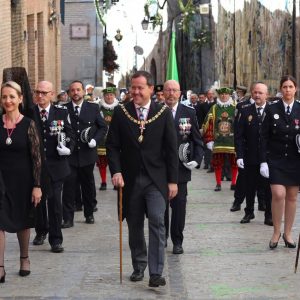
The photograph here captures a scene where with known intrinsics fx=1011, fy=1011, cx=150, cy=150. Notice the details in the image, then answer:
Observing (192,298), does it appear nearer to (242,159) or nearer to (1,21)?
(242,159)

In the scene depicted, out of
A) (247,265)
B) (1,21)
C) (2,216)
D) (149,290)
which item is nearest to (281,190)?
(247,265)

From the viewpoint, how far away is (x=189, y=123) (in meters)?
11.2

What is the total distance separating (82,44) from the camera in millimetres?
43969

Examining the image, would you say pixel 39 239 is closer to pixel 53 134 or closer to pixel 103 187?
pixel 53 134

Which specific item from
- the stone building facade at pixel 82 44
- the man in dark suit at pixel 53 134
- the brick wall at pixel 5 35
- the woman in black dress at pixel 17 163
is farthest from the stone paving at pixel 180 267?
the stone building facade at pixel 82 44

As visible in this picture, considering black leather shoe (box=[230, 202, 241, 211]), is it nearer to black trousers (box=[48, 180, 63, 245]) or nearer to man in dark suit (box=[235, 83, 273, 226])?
man in dark suit (box=[235, 83, 273, 226])

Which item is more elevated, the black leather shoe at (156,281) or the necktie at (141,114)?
the necktie at (141,114)

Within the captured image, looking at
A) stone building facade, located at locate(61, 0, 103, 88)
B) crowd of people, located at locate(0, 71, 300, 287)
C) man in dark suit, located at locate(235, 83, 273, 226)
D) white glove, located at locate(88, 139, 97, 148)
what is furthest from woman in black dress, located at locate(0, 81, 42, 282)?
stone building facade, located at locate(61, 0, 103, 88)

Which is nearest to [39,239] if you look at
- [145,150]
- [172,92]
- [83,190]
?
[83,190]

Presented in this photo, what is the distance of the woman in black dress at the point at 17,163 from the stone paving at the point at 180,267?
2.15ft

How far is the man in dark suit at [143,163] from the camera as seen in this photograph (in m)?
9.21

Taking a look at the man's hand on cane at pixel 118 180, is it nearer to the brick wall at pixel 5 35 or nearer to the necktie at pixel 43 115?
the necktie at pixel 43 115

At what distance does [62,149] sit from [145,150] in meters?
2.50

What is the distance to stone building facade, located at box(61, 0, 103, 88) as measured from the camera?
4306 centimetres
